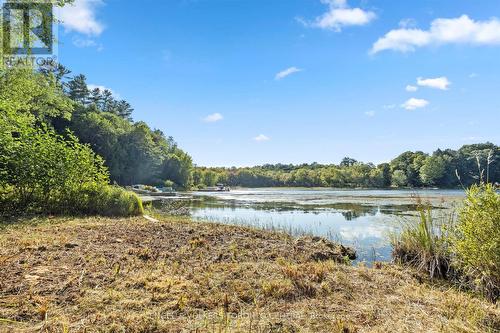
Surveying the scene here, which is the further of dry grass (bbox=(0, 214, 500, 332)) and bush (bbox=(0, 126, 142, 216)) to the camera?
bush (bbox=(0, 126, 142, 216))

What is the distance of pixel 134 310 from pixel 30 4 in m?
14.5

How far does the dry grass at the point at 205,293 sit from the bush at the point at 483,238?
1.29 ft

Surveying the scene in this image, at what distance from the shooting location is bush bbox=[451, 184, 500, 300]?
4.28 meters

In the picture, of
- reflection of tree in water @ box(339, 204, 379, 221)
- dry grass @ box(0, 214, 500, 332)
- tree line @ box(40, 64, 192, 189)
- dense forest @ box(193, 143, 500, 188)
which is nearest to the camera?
dry grass @ box(0, 214, 500, 332)

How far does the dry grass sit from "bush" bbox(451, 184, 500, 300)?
392 millimetres

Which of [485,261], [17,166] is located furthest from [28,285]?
[17,166]

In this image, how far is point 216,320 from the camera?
3.34 metres

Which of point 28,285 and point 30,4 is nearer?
point 28,285

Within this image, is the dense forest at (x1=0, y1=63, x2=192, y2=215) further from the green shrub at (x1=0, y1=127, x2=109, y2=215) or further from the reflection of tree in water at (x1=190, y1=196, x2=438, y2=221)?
the reflection of tree in water at (x1=190, y1=196, x2=438, y2=221)

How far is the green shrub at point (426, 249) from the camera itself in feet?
19.6

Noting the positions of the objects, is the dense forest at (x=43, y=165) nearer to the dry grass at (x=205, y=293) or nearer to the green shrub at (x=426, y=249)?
the dry grass at (x=205, y=293)

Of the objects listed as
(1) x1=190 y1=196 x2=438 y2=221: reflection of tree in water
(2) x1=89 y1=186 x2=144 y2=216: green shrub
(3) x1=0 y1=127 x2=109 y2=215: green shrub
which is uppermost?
(3) x1=0 y1=127 x2=109 y2=215: green shrub

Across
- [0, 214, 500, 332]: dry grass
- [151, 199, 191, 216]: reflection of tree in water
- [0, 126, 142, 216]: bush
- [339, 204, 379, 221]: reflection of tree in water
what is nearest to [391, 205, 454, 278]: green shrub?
[0, 214, 500, 332]: dry grass

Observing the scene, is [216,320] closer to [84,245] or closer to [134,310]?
[134,310]
